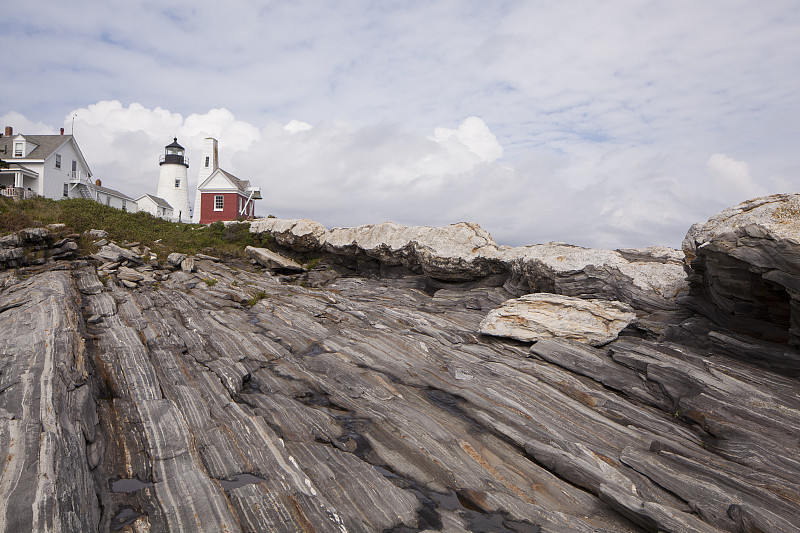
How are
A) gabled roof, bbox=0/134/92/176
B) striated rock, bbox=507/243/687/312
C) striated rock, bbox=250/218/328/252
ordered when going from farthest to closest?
gabled roof, bbox=0/134/92/176
striated rock, bbox=250/218/328/252
striated rock, bbox=507/243/687/312

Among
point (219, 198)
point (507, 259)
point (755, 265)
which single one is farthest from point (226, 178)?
point (755, 265)

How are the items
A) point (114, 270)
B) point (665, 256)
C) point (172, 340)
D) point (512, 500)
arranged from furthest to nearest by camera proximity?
point (114, 270) < point (665, 256) < point (172, 340) < point (512, 500)

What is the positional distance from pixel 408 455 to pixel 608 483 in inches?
174

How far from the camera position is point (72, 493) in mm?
7430

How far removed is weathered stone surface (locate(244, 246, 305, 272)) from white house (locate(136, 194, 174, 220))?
46.5 m

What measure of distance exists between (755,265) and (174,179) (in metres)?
78.3

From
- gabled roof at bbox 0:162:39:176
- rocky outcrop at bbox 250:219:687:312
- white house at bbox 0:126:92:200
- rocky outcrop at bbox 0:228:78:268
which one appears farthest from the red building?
rocky outcrop at bbox 0:228:78:268

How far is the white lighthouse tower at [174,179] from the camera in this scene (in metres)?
71.6

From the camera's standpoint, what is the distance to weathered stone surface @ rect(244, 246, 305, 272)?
33.7 m

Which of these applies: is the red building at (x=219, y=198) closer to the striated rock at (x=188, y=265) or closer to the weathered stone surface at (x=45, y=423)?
the striated rock at (x=188, y=265)

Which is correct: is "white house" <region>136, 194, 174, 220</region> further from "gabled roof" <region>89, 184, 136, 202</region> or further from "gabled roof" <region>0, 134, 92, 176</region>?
"gabled roof" <region>0, 134, 92, 176</region>

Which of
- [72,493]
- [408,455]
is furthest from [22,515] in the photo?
[408,455]

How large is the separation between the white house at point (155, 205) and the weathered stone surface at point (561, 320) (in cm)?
7057

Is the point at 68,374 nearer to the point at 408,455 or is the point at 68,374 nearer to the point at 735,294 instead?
the point at 408,455
